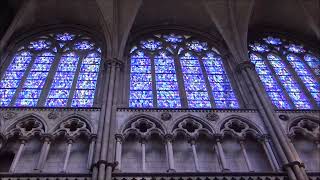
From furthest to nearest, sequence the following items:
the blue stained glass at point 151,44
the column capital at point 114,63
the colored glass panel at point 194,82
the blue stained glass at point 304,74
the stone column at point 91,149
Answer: the blue stained glass at point 151,44
the blue stained glass at point 304,74
the column capital at point 114,63
the colored glass panel at point 194,82
the stone column at point 91,149

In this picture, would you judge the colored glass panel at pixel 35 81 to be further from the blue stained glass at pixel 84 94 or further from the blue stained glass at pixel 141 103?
the blue stained glass at pixel 141 103

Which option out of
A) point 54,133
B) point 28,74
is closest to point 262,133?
point 54,133

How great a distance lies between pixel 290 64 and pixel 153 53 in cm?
540

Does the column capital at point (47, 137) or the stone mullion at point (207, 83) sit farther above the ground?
the stone mullion at point (207, 83)

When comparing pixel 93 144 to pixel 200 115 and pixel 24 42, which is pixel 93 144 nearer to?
pixel 200 115

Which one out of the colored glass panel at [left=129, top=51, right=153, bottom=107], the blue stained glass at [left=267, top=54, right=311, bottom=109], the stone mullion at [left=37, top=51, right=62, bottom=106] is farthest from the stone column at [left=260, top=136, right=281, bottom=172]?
the stone mullion at [left=37, top=51, right=62, bottom=106]

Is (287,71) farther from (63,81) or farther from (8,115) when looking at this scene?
(8,115)

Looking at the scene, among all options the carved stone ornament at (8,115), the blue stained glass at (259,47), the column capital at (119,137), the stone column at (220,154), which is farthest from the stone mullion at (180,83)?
the carved stone ornament at (8,115)

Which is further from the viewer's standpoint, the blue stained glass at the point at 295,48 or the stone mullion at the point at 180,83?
the blue stained glass at the point at 295,48

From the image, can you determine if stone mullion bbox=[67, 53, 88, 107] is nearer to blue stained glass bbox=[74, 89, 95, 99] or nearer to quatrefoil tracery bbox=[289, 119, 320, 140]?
blue stained glass bbox=[74, 89, 95, 99]

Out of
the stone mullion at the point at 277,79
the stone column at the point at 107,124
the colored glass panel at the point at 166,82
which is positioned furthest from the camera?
the stone mullion at the point at 277,79

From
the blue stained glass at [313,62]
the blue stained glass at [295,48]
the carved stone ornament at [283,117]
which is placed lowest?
the carved stone ornament at [283,117]

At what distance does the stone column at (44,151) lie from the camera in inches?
398

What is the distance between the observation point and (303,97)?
1378 cm
